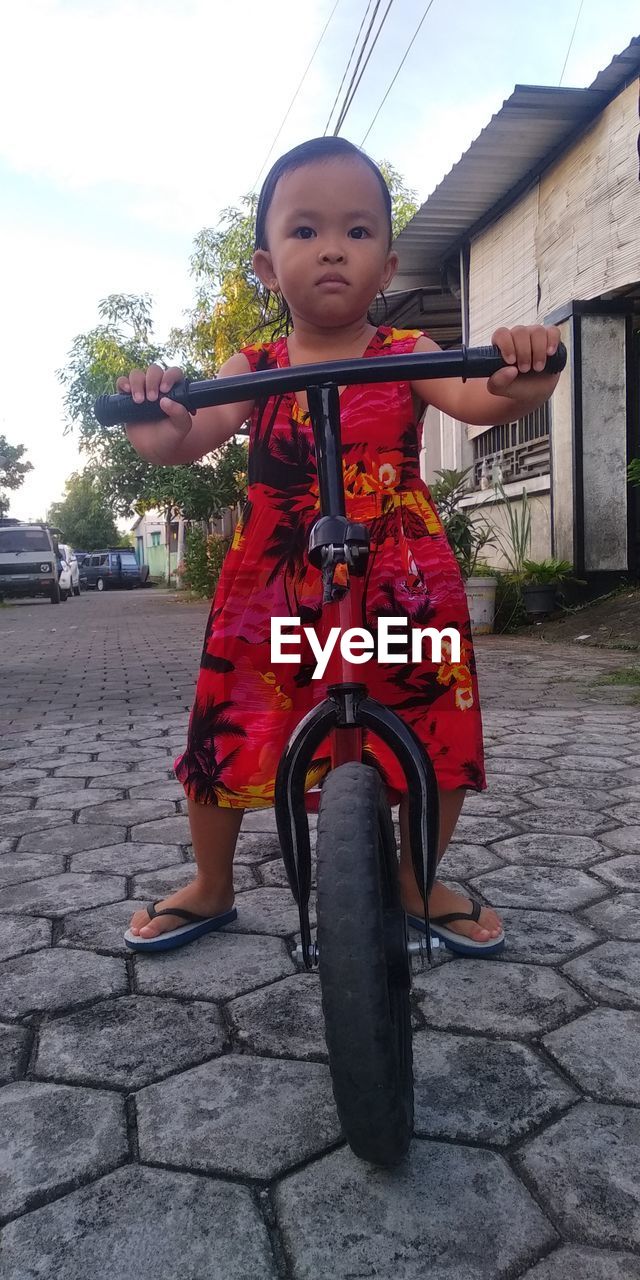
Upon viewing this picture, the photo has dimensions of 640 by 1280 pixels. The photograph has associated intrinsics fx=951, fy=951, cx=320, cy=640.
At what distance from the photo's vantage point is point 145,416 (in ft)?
4.53

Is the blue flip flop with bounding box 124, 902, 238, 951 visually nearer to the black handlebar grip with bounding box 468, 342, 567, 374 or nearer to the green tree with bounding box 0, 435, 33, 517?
the black handlebar grip with bounding box 468, 342, 567, 374

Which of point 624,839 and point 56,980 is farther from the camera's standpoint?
point 624,839

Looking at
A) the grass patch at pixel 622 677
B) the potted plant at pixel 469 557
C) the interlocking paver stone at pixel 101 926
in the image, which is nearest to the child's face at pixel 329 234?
the interlocking paver stone at pixel 101 926

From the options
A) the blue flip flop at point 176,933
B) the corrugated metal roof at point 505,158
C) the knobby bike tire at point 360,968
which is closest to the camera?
the knobby bike tire at point 360,968

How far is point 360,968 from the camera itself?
3.67 ft

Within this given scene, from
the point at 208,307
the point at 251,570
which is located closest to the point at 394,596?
the point at 251,570

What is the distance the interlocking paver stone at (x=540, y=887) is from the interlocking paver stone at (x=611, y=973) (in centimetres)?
26

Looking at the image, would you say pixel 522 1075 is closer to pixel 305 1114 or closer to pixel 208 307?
pixel 305 1114

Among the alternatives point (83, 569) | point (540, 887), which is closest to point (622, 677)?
point (540, 887)

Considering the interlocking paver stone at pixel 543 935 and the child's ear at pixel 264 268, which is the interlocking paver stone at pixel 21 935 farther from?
the child's ear at pixel 264 268

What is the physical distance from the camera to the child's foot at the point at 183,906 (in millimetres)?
2090

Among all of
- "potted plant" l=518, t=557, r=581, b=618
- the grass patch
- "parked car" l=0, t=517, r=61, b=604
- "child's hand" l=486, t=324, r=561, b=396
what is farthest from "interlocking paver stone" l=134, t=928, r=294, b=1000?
"parked car" l=0, t=517, r=61, b=604

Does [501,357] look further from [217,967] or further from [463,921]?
[217,967]

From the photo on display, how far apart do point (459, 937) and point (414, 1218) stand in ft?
2.76
